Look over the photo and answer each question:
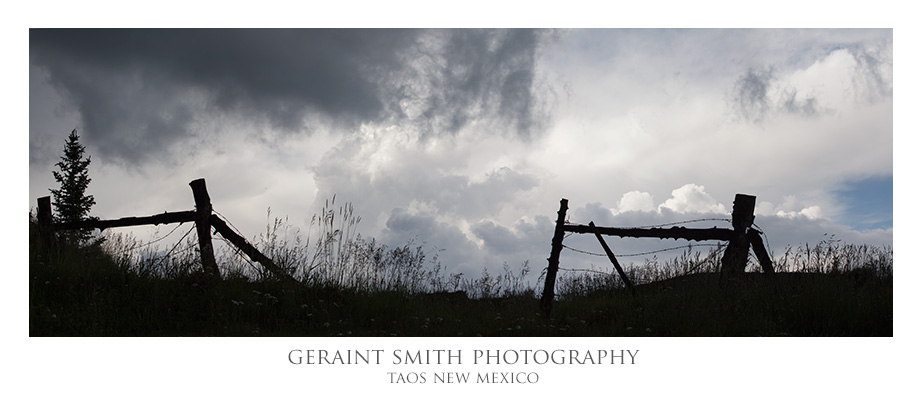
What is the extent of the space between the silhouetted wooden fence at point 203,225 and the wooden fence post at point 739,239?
6.39 m

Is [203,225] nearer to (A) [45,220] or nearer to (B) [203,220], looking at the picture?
(B) [203,220]

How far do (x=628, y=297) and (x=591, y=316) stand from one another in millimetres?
913

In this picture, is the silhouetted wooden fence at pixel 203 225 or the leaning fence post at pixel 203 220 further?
the leaning fence post at pixel 203 220

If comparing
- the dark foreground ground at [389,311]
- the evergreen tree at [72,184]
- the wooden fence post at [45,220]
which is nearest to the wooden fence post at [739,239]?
the dark foreground ground at [389,311]

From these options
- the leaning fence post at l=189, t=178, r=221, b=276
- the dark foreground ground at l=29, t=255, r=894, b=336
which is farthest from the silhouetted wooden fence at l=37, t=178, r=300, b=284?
the dark foreground ground at l=29, t=255, r=894, b=336

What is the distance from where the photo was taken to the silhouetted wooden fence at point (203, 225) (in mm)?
7891

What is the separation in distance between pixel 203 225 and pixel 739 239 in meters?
8.09

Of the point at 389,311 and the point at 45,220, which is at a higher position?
the point at 45,220

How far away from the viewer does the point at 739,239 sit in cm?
845

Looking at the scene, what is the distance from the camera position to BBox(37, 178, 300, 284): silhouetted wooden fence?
7.89m

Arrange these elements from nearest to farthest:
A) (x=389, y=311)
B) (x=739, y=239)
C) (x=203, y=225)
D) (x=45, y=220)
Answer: (x=389, y=311) → (x=203, y=225) → (x=739, y=239) → (x=45, y=220)

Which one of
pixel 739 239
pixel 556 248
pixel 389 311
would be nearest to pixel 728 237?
→ pixel 739 239

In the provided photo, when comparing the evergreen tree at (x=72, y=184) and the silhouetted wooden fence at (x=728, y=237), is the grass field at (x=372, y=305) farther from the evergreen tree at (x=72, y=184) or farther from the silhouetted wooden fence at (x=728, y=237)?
the evergreen tree at (x=72, y=184)

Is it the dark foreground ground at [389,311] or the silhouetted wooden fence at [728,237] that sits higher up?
the silhouetted wooden fence at [728,237]
